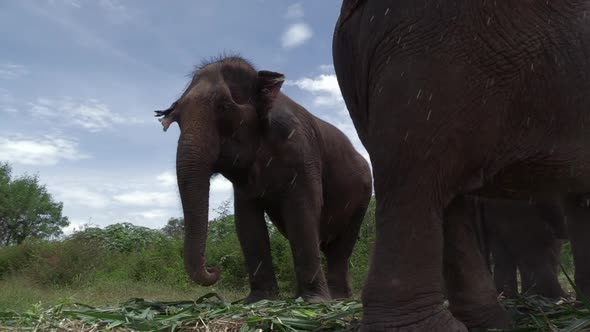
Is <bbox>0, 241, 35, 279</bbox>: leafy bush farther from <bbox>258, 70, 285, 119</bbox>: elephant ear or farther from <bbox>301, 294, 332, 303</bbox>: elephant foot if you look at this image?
<bbox>301, 294, 332, 303</bbox>: elephant foot

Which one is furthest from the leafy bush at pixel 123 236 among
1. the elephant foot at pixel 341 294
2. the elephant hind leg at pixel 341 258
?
the elephant foot at pixel 341 294

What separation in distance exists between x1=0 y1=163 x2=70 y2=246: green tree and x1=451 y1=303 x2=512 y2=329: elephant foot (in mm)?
29906

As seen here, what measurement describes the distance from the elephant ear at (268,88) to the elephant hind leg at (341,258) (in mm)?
1825

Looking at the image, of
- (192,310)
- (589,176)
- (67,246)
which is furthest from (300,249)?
(67,246)

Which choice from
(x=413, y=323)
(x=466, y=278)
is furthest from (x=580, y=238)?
(x=413, y=323)

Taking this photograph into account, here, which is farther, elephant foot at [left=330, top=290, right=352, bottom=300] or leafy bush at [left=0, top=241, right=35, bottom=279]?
leafy bush at [left=0, top=241, right=35, bottom=279]

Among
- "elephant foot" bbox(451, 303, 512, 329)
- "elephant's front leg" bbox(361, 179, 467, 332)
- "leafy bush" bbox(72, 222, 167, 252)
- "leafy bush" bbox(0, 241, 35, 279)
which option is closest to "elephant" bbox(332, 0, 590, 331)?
"elephant's front leg" bbox(361, 179, 467, 332)

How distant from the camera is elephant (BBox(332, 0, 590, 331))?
1.65 m

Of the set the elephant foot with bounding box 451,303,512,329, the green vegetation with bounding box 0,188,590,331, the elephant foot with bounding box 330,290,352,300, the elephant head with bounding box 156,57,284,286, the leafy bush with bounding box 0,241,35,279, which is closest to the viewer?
the elephant foot with bounding box 451,303,512,329

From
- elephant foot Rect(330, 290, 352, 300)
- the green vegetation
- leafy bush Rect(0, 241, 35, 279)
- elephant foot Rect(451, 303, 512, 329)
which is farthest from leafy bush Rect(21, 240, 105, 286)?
elephant foot Rect(451, 303, 512, 329)

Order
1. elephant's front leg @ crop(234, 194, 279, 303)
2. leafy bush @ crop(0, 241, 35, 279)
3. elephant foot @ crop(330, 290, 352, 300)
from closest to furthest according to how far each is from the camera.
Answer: elephant's front leg @ crop(234, 194, 279, 303), elephant foot @ crop(330, 290, 352, 300), leafy bush @ crop(0, 241, 35, 279)

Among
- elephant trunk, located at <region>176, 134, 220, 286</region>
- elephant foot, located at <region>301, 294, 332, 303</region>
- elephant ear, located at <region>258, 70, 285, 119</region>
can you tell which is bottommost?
elephant foot, located at <region>301, 294, 332, 303</region>

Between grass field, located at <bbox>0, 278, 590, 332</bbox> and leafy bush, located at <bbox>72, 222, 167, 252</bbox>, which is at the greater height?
leafy bush, located at <bbox>72, 222, 167, 252</bbox>

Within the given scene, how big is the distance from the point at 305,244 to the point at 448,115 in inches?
124
